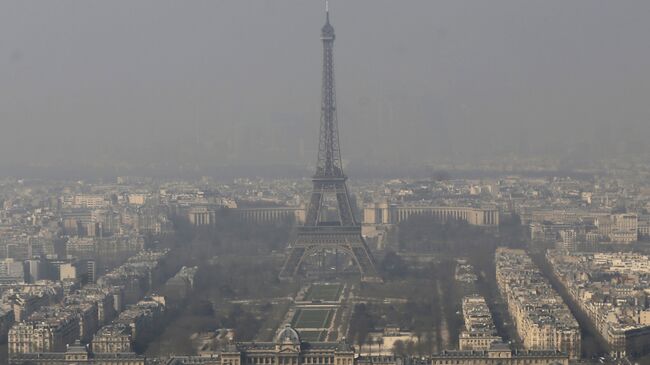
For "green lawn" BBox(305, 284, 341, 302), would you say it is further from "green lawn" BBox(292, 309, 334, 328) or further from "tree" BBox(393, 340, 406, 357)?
"tree" BBox(393, 340, 406, 357)

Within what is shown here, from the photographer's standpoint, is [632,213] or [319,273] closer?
[319,273]

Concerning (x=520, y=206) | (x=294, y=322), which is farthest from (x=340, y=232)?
(x=520, y=206)

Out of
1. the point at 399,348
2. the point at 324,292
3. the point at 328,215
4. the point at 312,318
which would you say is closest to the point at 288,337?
the point at 399,348

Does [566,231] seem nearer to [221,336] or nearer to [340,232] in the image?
[340,232]

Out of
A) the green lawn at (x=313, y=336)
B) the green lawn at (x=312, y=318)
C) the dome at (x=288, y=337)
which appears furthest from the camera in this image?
the green lawn at (x=312, y=318)

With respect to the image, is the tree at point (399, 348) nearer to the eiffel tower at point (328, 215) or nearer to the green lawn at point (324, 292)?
the green lawn at point (324, 292)

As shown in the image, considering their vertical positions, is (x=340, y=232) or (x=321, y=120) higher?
(x=321, y=120)
